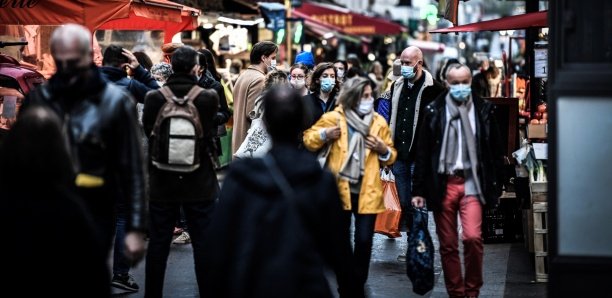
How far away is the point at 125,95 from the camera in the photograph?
6574 millimetres

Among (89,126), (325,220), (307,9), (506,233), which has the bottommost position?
(506,233)

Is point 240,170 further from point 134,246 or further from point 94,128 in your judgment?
point 94,128

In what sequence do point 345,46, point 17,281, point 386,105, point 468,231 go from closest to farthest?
point 17,281 → point 468,231 → point 386,105 → point 345,46

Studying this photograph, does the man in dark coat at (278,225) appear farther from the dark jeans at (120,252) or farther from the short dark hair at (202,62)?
the short dark hair at (202,62)

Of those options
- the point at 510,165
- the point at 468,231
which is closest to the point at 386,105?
the point at 510,165

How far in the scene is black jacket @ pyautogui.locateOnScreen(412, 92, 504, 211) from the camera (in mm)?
8602

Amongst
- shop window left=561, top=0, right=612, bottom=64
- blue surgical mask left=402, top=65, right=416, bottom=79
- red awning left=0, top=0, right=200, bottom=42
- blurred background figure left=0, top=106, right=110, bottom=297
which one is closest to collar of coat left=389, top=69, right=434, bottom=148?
blue surgical mask left=402, top=65, right=416, bottom=79

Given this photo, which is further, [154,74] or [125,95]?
[154,74]

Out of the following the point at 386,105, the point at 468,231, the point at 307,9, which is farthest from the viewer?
the point at 307,9

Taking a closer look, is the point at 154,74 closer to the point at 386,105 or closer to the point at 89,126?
the point at 386,105

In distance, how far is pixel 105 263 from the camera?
564 centimetres

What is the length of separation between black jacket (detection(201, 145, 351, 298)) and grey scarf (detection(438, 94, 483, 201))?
3123mm

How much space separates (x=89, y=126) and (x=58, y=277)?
1389 millimetres

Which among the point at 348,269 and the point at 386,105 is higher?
the point at 386,105
